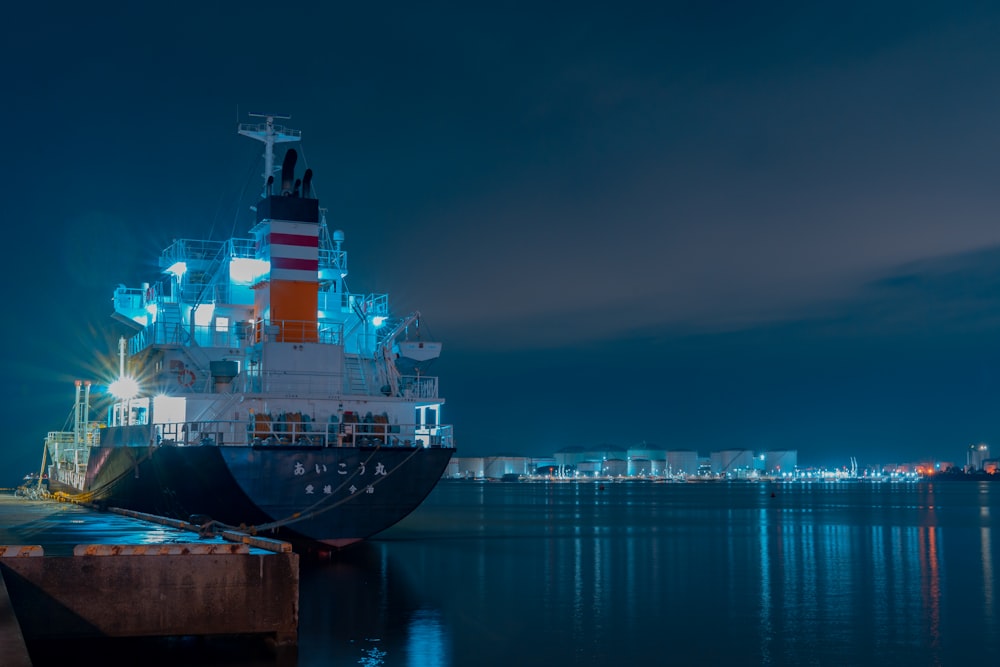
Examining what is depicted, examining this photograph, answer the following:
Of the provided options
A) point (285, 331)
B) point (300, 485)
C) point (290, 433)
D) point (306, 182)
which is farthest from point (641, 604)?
point (306, 182)

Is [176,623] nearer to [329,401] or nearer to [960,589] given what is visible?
[329,401]

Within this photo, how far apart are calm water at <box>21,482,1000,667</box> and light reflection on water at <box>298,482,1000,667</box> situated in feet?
0.23

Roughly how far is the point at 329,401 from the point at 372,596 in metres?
6.44

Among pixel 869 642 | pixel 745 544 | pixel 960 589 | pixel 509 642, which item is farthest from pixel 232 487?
pixel 745 544

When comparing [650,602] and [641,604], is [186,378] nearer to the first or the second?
[641,604]

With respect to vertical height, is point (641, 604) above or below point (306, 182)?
below

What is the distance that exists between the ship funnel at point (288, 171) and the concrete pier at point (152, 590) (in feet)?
60.3

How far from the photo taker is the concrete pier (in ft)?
55.9

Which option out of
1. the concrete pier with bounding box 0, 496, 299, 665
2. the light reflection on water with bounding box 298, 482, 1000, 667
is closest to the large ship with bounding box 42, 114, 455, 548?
the light reflection on water with bounding box 298, 482, 1000, 667

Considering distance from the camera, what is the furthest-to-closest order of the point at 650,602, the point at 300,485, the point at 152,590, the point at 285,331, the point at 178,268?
the point at 178,268 → the point at 285,331 → the point at 300,485 → the point at 650,602 → the point at 152,590

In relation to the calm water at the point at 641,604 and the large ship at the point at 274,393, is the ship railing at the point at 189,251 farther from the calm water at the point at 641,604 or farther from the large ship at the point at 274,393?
the calm water at the point at 641,604

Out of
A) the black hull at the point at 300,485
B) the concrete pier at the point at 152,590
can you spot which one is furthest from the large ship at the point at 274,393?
the concrete pier at the point at 152,590

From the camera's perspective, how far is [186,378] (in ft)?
107

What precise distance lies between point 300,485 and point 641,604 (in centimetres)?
969
